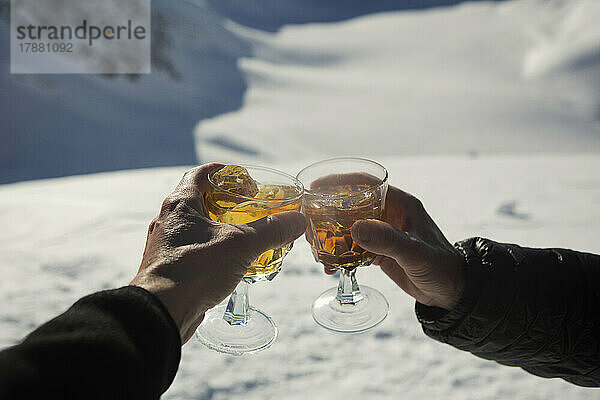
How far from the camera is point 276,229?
32.6 inches

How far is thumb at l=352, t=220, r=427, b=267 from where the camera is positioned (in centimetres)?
91

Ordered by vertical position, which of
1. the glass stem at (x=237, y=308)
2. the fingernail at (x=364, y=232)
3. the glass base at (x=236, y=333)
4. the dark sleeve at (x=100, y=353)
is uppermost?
the fingernail at (x=364, y=232)

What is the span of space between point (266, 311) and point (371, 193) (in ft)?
1.04

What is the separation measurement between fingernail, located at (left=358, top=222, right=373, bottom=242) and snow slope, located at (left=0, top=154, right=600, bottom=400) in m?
0.23

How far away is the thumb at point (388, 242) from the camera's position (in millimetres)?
906

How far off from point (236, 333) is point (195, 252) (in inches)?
10.2

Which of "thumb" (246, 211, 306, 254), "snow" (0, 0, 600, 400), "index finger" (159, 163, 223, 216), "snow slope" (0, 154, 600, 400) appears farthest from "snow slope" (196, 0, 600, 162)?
"thumb" (246, 211, 306, 254)

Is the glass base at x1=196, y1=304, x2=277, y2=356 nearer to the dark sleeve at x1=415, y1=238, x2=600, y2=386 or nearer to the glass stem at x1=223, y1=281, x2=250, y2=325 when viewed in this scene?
the glass stem at x1=223, y1=281, x2=250, y2=325

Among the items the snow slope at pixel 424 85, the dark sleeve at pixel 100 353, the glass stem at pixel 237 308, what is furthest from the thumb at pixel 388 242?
the snow slope at pixel 424 85

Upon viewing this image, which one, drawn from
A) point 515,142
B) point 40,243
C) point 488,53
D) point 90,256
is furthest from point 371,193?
point 488,53

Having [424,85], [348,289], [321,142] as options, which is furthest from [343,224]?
[424,85]

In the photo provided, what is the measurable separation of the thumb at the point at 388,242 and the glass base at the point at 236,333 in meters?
0.22

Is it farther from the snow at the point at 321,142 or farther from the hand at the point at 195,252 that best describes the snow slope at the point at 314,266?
the hand at the point at 195,252

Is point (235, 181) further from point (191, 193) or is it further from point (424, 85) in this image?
point (424, 85)
